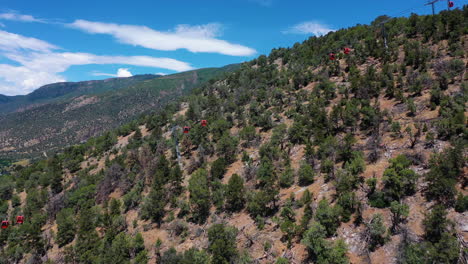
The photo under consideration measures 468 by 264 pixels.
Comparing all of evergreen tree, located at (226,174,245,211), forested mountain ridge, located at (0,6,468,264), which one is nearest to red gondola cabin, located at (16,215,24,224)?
forested mountain ridge, located at (0,6,468,264)

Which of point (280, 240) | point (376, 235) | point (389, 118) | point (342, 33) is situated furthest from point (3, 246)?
point (342, 33)

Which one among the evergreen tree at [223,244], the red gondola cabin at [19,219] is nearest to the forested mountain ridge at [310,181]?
the evergreen tree at [223,244]

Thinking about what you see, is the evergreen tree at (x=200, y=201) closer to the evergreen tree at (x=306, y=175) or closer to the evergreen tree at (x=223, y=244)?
the evergreen tree at (x=223, y=244)

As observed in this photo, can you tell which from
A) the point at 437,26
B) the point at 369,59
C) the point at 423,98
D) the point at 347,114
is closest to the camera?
the point at 423,98

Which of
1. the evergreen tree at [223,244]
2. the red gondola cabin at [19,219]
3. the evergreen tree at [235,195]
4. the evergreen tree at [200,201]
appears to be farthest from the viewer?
the red gondola cabin at [19,219]

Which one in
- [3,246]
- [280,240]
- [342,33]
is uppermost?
[342,33]

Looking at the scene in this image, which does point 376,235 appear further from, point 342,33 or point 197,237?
point 342,33

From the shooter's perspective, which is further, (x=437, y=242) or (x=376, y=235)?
(x=376, y=235)

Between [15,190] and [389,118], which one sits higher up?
[389,118]

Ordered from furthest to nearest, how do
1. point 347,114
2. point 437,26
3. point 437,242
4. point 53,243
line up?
point 437,26 → point 53,243 → point 347,114 → point 437,242
